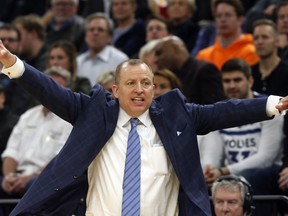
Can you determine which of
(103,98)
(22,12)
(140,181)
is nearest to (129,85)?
(103,98)

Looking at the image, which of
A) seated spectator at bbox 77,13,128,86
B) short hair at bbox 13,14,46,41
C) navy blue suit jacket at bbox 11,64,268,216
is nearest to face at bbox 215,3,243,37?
seated spectator at bbox 77,13,128,86

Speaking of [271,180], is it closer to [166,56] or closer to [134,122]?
[166,56]

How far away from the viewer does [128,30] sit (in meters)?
10.7

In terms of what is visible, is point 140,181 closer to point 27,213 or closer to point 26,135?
point 27,213

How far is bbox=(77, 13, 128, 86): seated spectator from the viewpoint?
9906mm

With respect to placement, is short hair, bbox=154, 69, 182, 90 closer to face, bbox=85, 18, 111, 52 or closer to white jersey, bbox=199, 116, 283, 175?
white jersey, bbox=199, 116, 283, 175

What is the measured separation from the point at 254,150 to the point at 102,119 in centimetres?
251

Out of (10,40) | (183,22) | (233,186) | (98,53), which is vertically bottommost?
(233,186)

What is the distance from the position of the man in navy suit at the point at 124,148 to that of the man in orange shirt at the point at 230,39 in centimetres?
363

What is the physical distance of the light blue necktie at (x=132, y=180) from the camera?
5.47 metres

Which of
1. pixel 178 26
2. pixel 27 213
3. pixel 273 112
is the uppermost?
pixel 178 26

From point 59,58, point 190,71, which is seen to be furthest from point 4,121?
point 190,71

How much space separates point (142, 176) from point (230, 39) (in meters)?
4.11

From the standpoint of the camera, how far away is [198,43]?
10.2 meters
